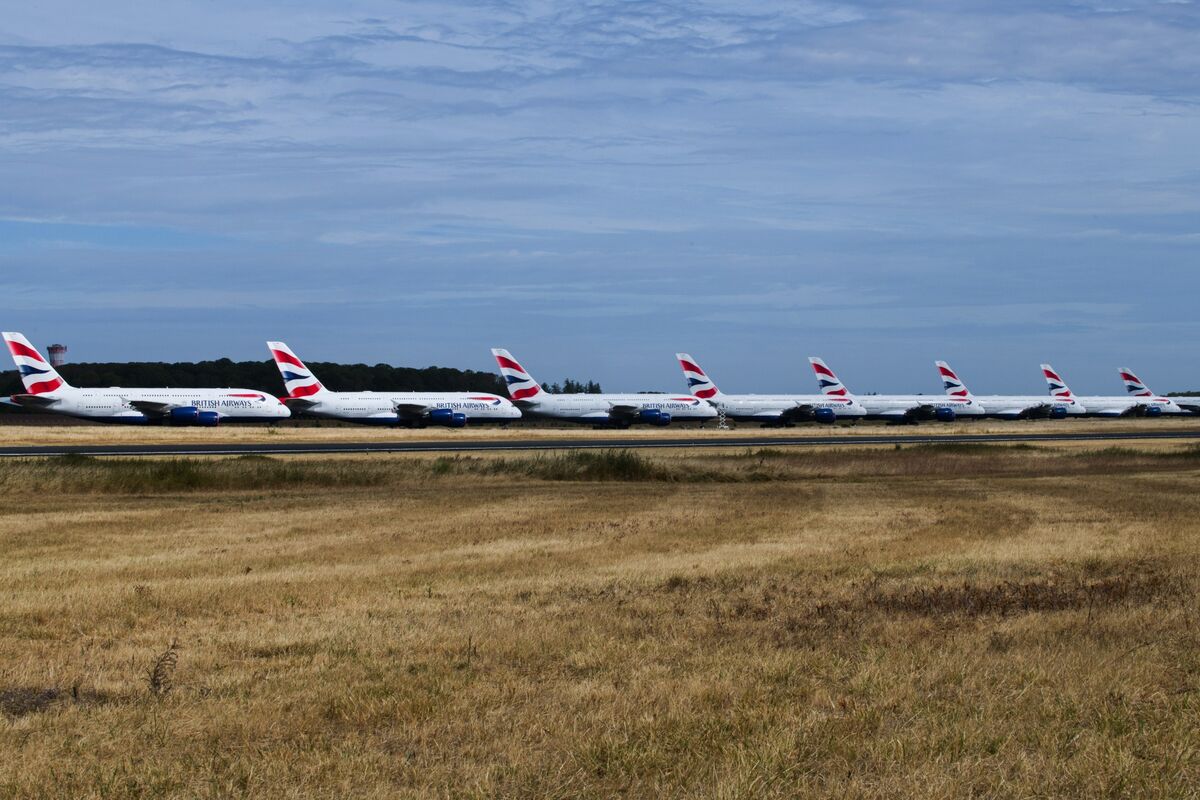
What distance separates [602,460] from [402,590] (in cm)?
2686

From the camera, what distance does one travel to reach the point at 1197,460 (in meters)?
50.1

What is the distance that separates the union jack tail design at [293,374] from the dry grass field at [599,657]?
2887 inches

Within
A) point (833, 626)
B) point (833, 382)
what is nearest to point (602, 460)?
point (833, 626)

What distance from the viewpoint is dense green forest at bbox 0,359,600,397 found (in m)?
148

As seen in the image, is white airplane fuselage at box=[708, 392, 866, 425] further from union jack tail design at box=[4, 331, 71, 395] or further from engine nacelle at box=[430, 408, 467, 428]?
union jack tail design at box=[4, 331, 71, 395]

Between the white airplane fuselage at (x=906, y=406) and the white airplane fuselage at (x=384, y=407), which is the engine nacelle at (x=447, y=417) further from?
the white airplane fuselage at (x=906, y=406)

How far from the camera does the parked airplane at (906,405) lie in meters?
120

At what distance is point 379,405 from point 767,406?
34.3 m

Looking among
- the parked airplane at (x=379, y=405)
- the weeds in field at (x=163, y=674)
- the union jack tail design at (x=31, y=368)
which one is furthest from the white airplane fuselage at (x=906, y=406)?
the weeds in field at (x=163, y=674)

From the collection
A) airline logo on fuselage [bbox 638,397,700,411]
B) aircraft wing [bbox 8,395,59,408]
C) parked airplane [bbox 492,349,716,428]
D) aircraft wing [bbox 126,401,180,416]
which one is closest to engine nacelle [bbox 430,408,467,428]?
parked airplane [bbox 492,349,716,428]

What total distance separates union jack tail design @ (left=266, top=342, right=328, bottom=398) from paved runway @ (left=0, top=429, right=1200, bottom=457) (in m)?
30.5

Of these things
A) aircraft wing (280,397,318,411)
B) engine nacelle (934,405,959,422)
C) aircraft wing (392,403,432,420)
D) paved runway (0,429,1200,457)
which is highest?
aircraft wing (280,397,318,411)

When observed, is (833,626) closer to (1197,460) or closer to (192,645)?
(192,645)

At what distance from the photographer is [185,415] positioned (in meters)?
88.2
